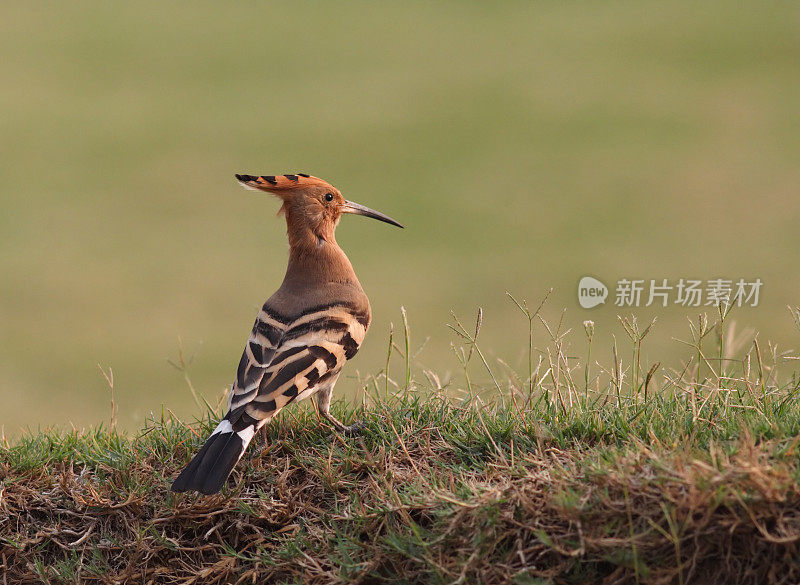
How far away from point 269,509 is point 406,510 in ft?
2.14

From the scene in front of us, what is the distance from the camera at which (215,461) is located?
3992 mm

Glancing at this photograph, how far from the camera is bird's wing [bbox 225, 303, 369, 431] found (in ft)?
14.1

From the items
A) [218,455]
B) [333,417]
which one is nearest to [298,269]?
[333,417]

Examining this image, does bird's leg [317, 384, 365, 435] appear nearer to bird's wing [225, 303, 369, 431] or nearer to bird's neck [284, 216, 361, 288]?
bird's wing [225, 303, 369, 431]

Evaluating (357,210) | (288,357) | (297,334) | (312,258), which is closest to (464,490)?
(288,357)

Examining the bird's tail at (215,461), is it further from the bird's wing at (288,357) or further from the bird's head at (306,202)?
the bird's head at (306,202)

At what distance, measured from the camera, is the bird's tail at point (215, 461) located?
3.90 m

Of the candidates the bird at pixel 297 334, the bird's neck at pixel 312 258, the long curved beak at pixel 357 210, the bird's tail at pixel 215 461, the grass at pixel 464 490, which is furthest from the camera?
the long curved beak at pixel 357 210

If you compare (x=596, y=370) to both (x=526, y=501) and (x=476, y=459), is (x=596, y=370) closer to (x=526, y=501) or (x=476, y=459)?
(x=476, y=459)

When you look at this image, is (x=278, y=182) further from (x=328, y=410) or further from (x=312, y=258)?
(x=328, y=410)

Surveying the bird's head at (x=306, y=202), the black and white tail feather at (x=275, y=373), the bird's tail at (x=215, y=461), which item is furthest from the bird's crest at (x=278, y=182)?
the bird's tail at (x=215, y=461)

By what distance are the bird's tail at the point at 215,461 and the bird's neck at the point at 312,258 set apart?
124cm

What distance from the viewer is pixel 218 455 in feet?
13.2

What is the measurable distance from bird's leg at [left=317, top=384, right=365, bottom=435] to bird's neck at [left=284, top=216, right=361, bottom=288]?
0.75m
